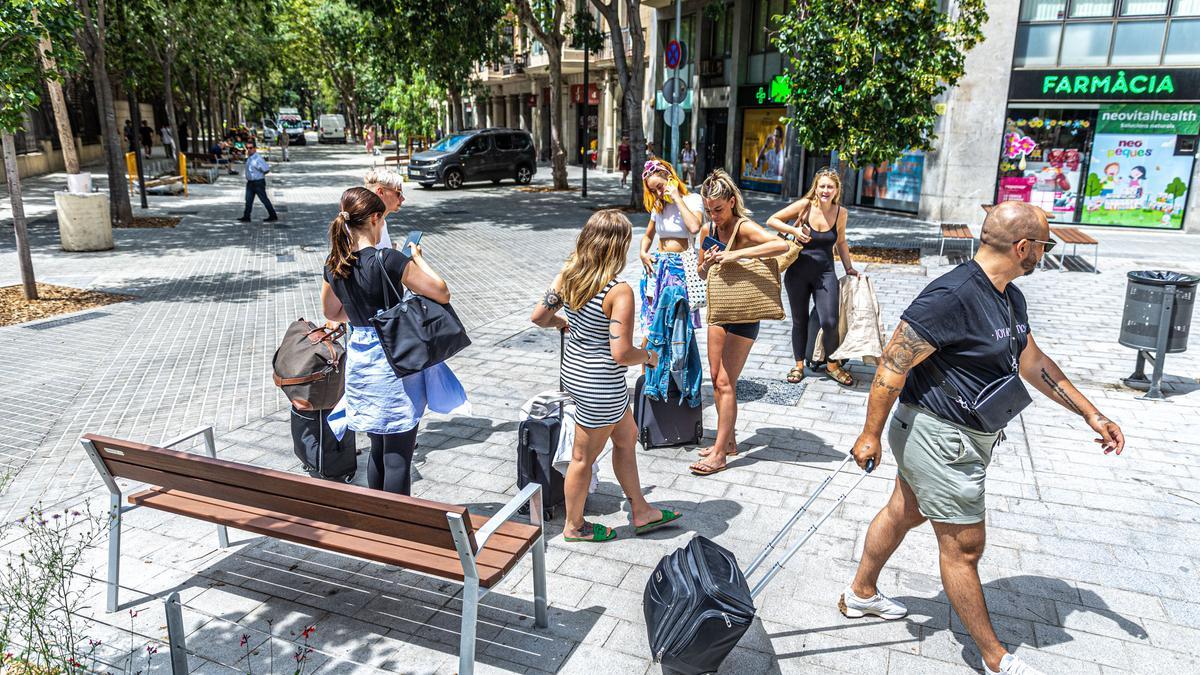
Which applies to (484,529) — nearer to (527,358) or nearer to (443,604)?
(443,604)

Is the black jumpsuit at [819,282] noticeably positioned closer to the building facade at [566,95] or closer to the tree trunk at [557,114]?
the tree trunk at [557,114]

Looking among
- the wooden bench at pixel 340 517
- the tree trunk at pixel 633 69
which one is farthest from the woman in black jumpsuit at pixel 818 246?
the tree trunk at pixel 633 69

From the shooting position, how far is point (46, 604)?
3164mm

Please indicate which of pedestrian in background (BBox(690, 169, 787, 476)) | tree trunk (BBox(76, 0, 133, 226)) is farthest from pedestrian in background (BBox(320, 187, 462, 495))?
tree trunk (BBox(76, 0, 133, 226))

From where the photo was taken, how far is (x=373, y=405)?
158 inches

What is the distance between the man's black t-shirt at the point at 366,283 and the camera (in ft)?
12.7

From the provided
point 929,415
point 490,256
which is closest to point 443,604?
point 929,415

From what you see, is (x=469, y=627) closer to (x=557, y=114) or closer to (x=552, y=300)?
(x=552, y=300)

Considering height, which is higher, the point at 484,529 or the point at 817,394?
the point at 484,529

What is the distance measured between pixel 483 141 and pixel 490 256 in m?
14.8

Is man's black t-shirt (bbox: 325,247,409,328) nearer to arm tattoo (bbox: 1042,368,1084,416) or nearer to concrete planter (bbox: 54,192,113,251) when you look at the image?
arm tattoo (bbox: 1042,368,1084,416)

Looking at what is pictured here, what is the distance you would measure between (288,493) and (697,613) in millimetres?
1680

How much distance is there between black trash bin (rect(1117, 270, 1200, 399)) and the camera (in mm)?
6480

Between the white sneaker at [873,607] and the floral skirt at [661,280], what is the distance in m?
2.18
